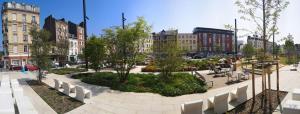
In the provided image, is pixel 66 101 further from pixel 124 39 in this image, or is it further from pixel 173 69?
pixel 173 69

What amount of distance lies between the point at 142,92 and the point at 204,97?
343 centimetres

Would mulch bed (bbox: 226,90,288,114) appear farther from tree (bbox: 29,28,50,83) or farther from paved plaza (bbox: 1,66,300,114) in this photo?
tree (bbox: 29,28,50,83)

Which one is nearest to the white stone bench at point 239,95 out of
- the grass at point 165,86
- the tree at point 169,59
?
the grass at point 165,86

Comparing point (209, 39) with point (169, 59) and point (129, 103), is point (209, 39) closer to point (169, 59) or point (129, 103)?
point (169, 59)

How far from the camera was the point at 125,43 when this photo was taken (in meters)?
17.0

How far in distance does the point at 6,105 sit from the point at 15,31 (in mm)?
54206

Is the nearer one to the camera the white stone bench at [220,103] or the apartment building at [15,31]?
the white stone bench at [220,103]

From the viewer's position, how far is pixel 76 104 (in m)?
10.7

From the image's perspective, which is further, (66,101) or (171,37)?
(171,37)

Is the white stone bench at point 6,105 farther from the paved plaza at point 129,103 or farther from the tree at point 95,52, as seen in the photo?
the tree at point 95,52

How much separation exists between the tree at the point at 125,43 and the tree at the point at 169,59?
1.76 m

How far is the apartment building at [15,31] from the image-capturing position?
54.4 m

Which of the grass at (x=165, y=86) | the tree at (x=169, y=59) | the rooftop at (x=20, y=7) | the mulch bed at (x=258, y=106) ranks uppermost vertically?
the rooftop at (x=20, y=7)

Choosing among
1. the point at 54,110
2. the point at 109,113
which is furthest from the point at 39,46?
the point at 109,113
